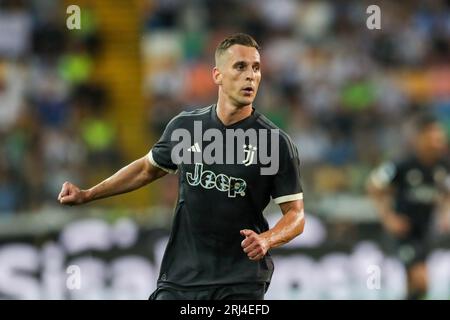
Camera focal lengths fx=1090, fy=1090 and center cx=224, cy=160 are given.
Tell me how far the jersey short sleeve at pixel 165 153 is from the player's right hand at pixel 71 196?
0.48m

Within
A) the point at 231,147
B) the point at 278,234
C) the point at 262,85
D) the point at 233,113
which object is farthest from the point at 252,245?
the point at 262,85

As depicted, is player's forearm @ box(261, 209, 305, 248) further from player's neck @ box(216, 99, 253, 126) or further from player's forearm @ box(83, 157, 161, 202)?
player's forearm @ box(83, 157, 161, 202)

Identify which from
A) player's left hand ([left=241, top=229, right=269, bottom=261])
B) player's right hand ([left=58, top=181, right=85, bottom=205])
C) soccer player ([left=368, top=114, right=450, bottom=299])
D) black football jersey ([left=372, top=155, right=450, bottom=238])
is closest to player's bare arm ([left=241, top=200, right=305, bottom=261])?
player's left hand ([left=241, top=229, right=269, bottom=261])

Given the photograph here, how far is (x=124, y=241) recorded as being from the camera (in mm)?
11828

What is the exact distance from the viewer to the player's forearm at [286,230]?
593 centimetres

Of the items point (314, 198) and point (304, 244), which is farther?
point (314, 198)

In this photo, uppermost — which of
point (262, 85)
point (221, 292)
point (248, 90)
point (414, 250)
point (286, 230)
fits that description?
point (262, 85)

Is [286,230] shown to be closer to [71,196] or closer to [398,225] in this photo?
[71,196]

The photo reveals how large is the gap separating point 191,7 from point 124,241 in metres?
5.83

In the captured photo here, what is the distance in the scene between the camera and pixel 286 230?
6.05 m

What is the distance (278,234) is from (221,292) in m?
0.54

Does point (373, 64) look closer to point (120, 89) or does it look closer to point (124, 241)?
point (120, 89)
